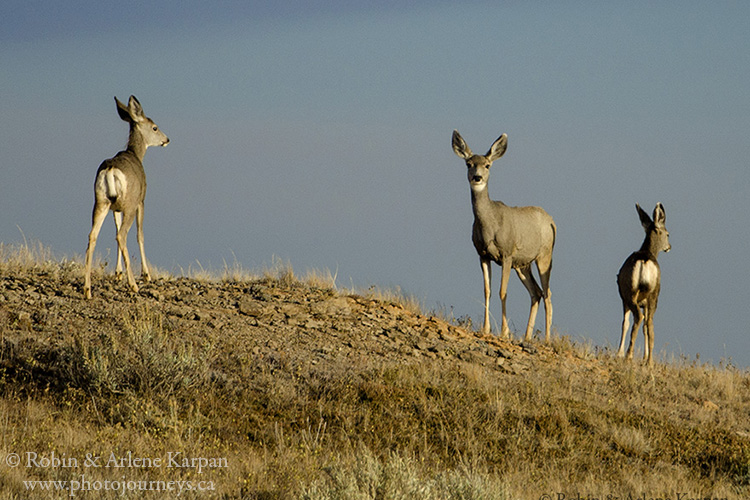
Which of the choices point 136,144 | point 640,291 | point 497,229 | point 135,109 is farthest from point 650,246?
point 135,109

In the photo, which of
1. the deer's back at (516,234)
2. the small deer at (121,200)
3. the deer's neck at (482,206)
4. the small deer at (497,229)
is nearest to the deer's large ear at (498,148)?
the small deer at (497,229)

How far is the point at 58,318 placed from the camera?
37.0 ft

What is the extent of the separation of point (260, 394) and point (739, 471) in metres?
5.32

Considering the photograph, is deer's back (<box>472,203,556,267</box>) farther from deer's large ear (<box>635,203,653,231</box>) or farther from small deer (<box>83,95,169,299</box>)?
small deer (<box>83,95,169,299</box>)

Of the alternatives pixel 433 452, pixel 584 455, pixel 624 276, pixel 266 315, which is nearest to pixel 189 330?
pixel 266 315

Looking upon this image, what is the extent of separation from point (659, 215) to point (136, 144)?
9.91 m

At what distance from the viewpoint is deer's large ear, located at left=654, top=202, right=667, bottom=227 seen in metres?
17.1

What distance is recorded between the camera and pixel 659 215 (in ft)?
56.2

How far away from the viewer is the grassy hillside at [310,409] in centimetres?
769

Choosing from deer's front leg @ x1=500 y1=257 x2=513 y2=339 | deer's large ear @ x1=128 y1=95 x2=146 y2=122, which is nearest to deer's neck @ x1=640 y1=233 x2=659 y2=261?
deer's front leg @ x1=500 y1=257 x2=513 y2=339

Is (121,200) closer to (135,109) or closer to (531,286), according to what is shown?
(135,109)

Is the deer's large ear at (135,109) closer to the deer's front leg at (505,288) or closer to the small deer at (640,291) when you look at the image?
the deer's front leg at (505,288)

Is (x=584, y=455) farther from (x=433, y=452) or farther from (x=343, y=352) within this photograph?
(x=343, y=352)

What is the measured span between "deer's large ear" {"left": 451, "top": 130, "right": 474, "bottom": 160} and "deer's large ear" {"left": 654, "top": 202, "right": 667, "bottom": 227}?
4034mm
